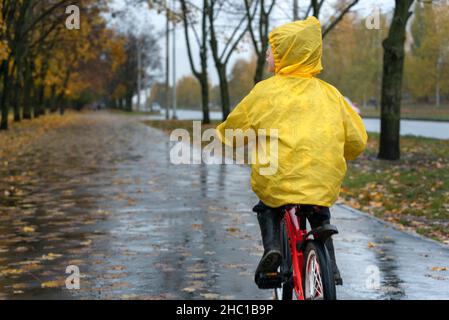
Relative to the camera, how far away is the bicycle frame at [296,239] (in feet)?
16.8

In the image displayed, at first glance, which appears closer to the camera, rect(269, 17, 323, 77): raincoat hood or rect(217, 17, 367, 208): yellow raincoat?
rect(217, 17, 367, 208): yellow raincoat

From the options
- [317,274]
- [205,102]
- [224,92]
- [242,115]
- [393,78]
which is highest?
[393,78]

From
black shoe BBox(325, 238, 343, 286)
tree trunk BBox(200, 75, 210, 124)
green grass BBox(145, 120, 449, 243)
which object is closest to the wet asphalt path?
green grass BBox(145, 120, 449, 243)

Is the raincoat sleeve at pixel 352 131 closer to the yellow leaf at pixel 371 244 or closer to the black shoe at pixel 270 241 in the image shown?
the black shoe at pixel 270 241

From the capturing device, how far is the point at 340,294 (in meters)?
6.38

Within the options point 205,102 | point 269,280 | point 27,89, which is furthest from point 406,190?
point 27,89

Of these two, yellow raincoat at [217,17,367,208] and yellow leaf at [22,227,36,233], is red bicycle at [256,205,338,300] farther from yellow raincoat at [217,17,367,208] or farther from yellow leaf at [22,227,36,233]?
yellow leaf at [22,227,36,233]

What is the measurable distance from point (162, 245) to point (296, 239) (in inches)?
145

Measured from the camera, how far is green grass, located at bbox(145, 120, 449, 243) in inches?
412

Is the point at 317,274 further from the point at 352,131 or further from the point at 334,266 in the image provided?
the point at 352,131

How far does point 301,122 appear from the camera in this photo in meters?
4.93

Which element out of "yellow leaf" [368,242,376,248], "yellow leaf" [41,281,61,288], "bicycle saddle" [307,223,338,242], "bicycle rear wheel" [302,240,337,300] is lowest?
"yellow leaf" [368,242,376,248]

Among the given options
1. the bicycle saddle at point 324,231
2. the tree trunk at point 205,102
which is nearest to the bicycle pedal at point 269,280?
the bicycle saddle at point 324,231
